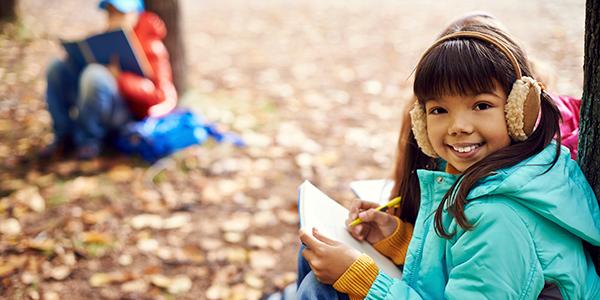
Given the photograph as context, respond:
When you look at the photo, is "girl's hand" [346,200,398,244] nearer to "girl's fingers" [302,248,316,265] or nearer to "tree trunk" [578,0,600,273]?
"girl's fingers" [302,248,316,265]

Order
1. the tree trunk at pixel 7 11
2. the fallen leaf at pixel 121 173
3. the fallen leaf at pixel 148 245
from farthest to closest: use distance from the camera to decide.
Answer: the tree trunk at pixel 7 11
the fallen leaf at pixel 121 173
the fallen leaf at pixel 148 245

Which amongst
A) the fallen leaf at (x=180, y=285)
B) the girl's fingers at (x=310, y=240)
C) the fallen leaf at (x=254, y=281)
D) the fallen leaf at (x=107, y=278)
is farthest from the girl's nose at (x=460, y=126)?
the fallen leaf at (x=107, y=278)

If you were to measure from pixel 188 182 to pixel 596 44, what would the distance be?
2.46 metres

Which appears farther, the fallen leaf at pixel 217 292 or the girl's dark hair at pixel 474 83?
the fallen leaf at pixel 217 292

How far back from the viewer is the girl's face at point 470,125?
1404 mm

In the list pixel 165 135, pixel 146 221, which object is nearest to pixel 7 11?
pixel 165 135

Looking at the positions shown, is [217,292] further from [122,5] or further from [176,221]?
[122,5]

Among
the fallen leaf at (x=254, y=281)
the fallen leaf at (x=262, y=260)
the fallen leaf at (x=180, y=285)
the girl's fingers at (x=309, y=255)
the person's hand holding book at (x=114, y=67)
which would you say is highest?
the girl's fingers at (x=309, y=255)

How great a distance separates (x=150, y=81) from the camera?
390 cm

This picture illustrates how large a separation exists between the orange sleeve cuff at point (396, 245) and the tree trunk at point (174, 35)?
9.66 ft

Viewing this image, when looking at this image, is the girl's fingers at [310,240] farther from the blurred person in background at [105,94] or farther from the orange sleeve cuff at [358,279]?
the blurred person in background at [105,94]

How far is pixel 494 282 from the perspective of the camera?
4.17ft

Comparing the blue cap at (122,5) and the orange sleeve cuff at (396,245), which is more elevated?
the blue cap at (122,5)

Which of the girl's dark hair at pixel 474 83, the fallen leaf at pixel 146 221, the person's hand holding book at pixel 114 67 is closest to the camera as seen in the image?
the girl's dark hair at pixel 474 83
